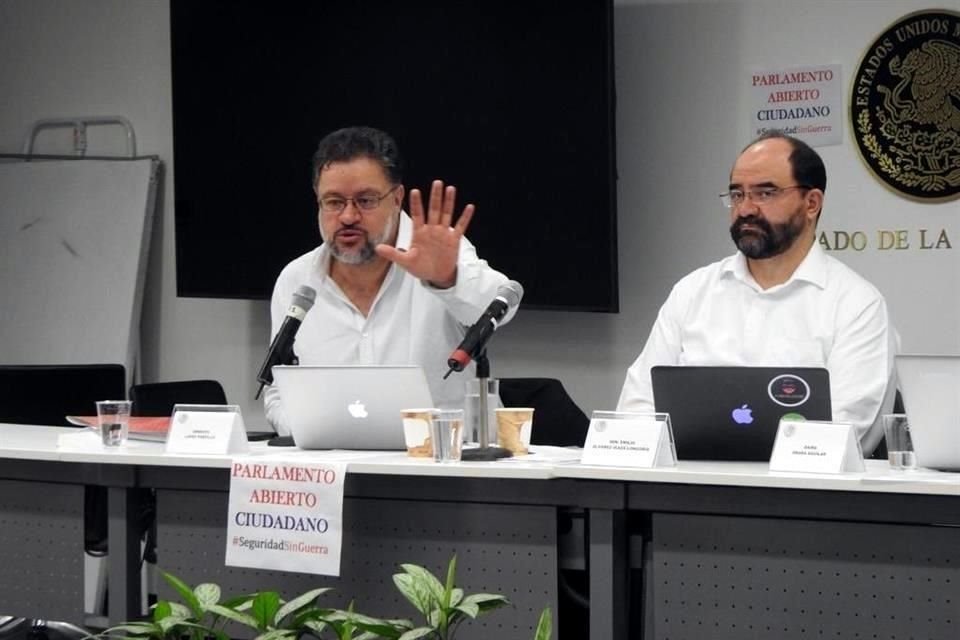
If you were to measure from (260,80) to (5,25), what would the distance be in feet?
4.47

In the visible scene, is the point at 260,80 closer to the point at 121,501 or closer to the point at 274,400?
the point at 274,400

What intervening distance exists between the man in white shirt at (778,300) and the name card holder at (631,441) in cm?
90

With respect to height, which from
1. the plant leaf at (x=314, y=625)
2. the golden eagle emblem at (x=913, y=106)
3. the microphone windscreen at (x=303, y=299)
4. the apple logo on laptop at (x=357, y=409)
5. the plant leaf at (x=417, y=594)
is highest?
the golden eagle emblem at (x=913, y=106)

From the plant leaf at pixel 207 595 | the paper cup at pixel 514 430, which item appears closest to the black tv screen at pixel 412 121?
the paper cup at pixel 514 430

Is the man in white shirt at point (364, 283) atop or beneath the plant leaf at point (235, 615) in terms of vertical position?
atop

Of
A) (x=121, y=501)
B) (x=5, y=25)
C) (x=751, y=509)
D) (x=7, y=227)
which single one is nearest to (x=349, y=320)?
(x=121, y=501)

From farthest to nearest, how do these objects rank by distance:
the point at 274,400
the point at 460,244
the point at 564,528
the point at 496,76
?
1. the point at 496,76
2. the point at 274,400
3. the point at 460,244
4. the point at 564,528

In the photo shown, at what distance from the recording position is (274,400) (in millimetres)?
3459

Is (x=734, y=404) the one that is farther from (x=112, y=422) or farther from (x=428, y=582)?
(x=112, y=422)

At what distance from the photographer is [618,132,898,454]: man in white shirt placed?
3.36m

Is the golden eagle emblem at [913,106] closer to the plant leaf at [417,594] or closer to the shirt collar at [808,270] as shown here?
the shirt collar at [808,270]

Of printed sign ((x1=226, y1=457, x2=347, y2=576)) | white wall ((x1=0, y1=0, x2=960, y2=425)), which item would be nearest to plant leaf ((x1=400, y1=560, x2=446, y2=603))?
printed sign ((x1=226, y1=457, x2=347, y2=576))

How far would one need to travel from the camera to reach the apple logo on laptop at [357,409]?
2.82 meters

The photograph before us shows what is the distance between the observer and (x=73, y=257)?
5414 millimetres
